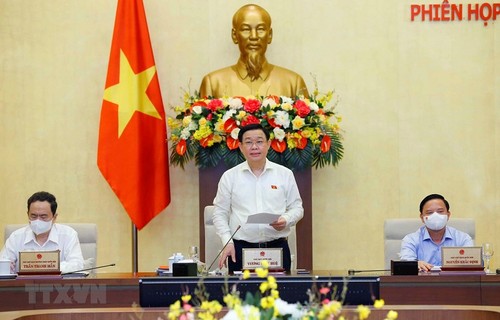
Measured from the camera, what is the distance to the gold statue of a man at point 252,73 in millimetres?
7449

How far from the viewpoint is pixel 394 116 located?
26.3 feet

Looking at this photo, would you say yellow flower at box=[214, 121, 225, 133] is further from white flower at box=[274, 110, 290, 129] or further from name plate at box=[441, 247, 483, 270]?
name plate at box=[441, 247, 483, 270]

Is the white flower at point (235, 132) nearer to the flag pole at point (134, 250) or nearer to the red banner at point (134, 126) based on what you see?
the red banner at point (134, 126)

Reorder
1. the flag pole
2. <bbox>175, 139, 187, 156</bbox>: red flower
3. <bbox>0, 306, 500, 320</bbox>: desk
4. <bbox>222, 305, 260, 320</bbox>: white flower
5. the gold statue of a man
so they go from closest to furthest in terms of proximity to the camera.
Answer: <bbox>222, 305, 260, 320</bbox>: white flower, <bbox>0, 306, 500, 320</bbox>: desk, <bbox>175, 139, 187, 156</bbox>: red flower, the gold statue of a man, the flag pole

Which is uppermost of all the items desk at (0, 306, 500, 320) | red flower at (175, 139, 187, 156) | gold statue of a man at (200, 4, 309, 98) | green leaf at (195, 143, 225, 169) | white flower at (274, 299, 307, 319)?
gold statue of a man at (200, 4, 309, 98)

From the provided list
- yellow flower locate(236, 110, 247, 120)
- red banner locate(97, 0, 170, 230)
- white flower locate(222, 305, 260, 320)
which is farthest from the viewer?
red banner locate(97, 0, 170, 230)

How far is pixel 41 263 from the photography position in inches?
198

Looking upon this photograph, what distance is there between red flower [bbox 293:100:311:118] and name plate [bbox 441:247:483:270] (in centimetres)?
209

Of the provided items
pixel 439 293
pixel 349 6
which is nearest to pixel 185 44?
pixel 349 6

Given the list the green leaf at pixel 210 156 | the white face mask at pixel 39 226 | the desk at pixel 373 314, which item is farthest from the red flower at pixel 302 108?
the desk at pixel 373 314

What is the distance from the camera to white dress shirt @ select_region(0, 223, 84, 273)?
5.63m

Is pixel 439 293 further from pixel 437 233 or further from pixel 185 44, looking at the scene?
pixel 185 44

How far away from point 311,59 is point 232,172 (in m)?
2.42

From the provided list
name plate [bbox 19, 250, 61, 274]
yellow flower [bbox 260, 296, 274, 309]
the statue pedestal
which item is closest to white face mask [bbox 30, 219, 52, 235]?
name plate [bbox 19, 250, 61, 274]
